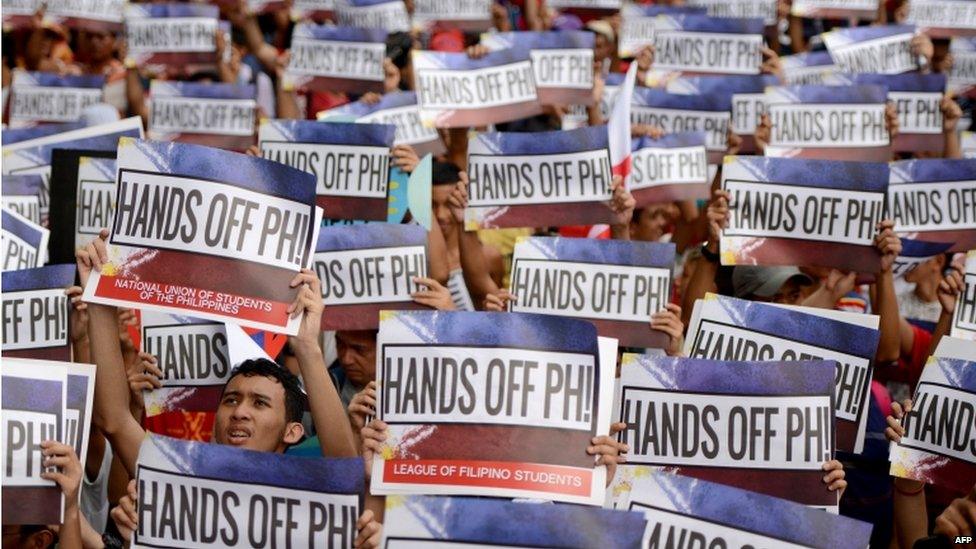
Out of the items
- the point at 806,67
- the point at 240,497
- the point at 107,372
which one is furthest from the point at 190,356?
the point at 806,67

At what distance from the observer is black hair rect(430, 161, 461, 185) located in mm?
6976

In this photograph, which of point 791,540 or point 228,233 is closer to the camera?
point 791,540

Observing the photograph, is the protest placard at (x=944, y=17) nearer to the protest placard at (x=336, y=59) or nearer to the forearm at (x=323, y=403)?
the protest placard at (x=336, y=59)

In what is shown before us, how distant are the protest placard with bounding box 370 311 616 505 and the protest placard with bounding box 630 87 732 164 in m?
4.32

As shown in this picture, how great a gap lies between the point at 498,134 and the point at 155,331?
188cm

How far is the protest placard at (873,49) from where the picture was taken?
30.3 ft

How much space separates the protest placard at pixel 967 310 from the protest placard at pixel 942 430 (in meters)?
0.80

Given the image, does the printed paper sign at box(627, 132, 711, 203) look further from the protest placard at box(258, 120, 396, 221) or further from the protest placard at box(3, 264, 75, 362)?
the protest placard at box(3, 264, 75, 362)

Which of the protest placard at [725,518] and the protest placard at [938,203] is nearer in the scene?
the protest placard at [725,518]

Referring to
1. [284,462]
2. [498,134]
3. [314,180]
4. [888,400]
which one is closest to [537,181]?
[498,134]

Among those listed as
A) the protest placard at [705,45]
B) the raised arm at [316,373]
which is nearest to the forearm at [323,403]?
the raised arm at [316,373]

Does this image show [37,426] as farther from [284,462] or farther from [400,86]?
[400,86]

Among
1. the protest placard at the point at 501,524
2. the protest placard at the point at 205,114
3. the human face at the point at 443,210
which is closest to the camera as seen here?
the protest placard at the point at 501,524

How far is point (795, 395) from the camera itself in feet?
14.0
